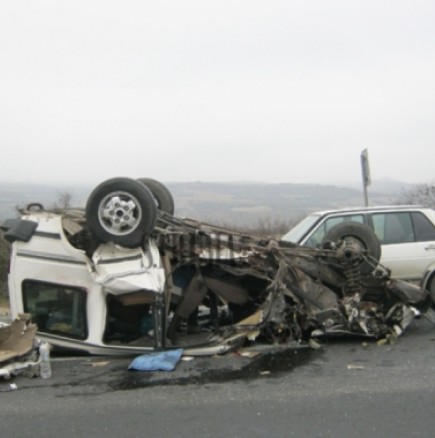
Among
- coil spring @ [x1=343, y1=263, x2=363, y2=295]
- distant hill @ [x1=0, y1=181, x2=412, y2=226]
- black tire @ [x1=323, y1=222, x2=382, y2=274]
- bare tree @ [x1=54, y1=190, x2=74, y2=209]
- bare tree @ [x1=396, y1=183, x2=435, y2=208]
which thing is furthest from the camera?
bare tree @ [x1=396, y1=183, x2=435, y2=208]

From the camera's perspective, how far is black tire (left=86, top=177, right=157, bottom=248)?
5.98 metres

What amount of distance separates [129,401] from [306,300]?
2.55 metres

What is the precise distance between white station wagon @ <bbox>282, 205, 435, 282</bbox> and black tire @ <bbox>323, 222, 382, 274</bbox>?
558 millimetres

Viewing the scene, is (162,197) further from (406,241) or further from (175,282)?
(406,241)

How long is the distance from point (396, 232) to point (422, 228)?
0.38 metres

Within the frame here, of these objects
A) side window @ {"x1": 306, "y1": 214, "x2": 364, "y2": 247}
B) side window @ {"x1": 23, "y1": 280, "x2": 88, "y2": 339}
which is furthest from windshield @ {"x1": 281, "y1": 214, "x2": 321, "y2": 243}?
side window @ {"x1": 23, "y1": 280, "x2": 88, "y2": 339}

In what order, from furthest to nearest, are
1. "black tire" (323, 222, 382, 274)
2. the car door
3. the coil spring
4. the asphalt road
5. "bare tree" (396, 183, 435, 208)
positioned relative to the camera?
"bare tree" (396, 183, 435, 208) → the car door → "black tire" (323, 222, 382, 274) → the coil spring → the asphalt road

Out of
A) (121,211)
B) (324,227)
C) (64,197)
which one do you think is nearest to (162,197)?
(121,211)

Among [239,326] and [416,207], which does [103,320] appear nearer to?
[239,326]

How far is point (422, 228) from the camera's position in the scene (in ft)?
27.7

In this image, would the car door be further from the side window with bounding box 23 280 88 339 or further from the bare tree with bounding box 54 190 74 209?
the bare tree with bounding box 54 190 74 209

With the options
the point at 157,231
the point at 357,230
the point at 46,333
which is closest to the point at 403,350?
the point at 357,230

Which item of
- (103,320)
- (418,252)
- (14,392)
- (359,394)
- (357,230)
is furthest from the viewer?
(418,252)

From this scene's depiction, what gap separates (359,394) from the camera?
15.6ft
